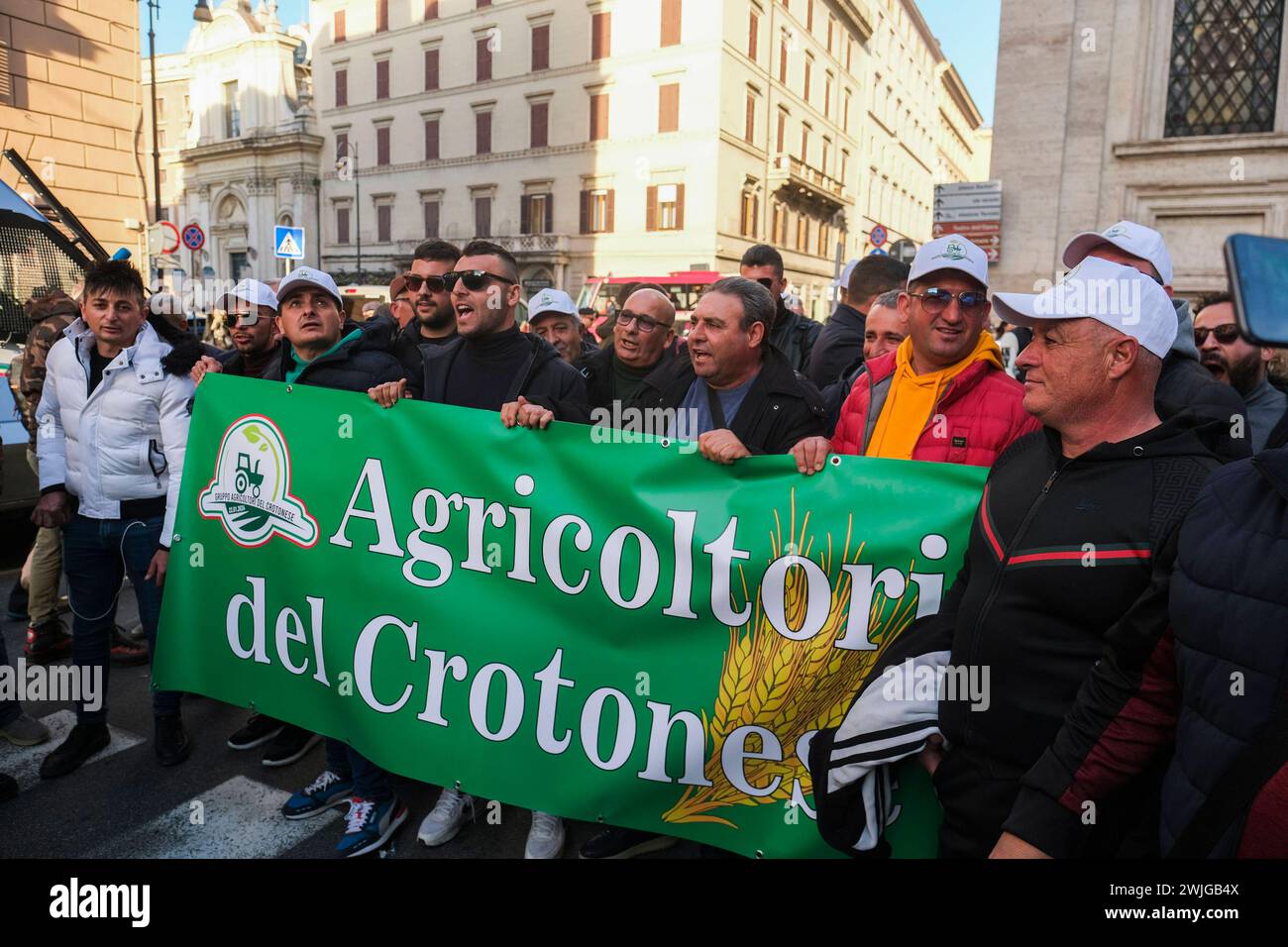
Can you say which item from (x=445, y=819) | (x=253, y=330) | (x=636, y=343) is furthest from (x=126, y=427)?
(x=636, y=343)

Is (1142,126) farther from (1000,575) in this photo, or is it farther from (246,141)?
(246,141)

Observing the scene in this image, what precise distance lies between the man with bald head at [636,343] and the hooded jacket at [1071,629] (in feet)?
7.74

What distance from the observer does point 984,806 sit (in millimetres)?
1970

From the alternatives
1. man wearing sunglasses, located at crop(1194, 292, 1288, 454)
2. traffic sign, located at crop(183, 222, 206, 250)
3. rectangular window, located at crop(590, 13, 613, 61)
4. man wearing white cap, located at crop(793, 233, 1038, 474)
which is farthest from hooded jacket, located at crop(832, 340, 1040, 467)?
rectangular window, located at crop(590, 13, 613, 61)

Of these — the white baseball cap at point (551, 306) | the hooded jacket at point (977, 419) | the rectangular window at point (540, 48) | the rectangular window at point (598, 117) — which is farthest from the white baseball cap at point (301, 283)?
the rectangular window at point (540, 48)

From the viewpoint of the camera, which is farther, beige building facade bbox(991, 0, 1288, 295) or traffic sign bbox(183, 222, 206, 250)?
traffic sign bbox(183, 222, 206, 250)

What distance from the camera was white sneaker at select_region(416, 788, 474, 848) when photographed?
3135mm

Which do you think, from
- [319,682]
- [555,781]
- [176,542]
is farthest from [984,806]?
[176,542]

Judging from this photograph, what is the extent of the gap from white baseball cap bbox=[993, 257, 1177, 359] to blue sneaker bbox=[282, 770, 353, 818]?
3118mm

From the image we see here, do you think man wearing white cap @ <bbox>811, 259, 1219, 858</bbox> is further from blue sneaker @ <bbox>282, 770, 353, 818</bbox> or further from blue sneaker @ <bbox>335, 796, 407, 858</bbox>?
blue sneaker @ <bbox>282, 770, 353, 818</bbox>

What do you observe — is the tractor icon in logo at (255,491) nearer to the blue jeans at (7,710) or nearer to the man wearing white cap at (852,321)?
the blue jeans at (7,710)

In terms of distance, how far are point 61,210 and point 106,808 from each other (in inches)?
287
